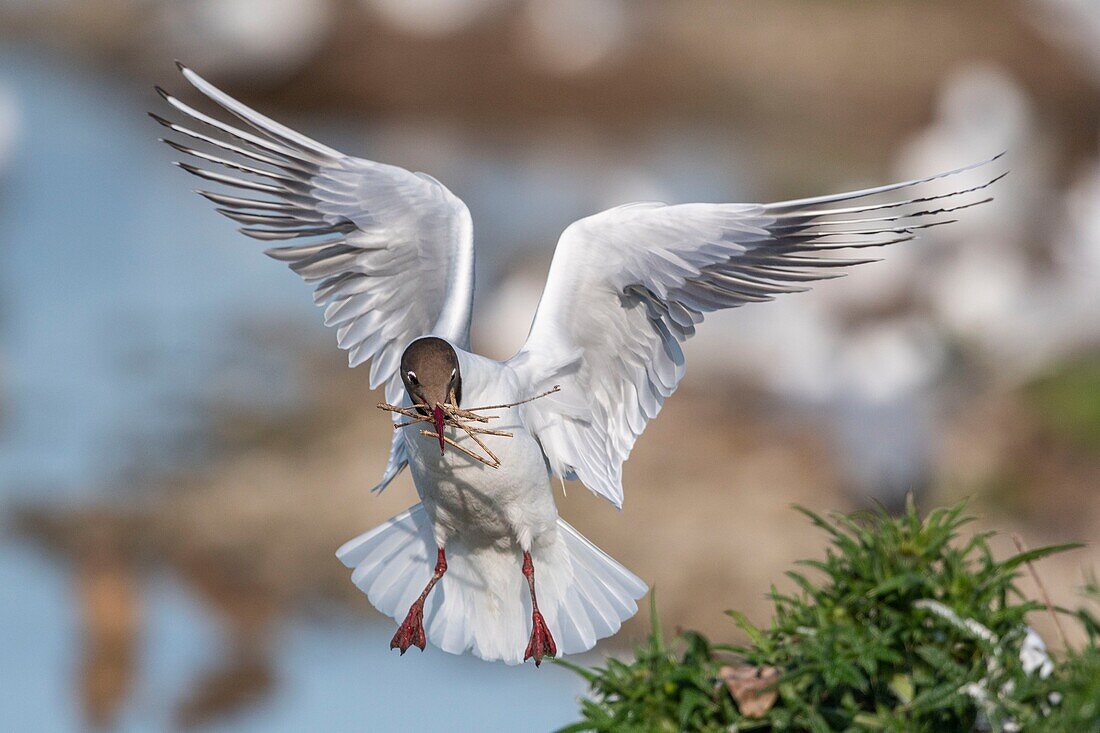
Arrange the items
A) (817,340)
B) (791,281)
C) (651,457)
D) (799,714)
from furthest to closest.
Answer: (817,340)
(651,457)
(791,281)
(799,714)

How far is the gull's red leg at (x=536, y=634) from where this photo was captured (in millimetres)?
3078

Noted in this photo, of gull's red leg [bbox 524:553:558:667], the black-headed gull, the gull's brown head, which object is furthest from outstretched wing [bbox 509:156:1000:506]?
the gull's brown head

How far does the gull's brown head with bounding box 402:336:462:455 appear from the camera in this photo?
2.68 metres

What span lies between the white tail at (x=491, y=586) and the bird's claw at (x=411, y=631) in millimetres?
183

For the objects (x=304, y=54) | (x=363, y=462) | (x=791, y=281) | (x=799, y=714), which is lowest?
(x=799, y=714)

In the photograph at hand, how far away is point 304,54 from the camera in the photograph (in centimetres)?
1062

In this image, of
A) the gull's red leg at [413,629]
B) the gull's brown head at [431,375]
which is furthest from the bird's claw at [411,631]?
the gull's brown head at [431,375]

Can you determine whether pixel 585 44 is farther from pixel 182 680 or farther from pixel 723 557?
pixel 182 680

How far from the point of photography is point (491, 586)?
3.31 meters

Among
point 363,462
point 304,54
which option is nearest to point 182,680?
point 363,462

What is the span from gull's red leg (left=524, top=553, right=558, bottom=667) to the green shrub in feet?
5.27

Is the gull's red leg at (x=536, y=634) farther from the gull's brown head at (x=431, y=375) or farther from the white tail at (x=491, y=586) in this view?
the gull's brown head at (x=431, y=375)

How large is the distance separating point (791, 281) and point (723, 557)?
334cm

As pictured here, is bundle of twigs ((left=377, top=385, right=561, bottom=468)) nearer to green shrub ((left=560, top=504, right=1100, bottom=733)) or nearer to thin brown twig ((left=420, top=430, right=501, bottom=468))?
thin brown twig ((left=420, top=430, right=501, bottom=468))
